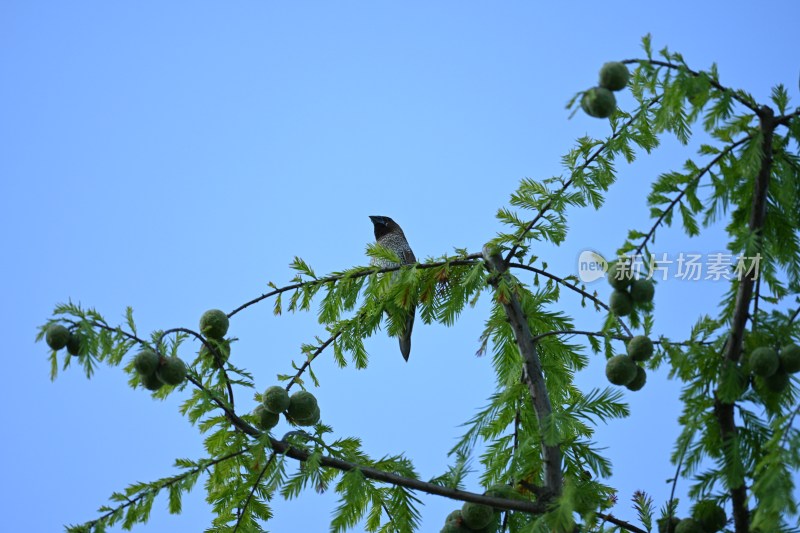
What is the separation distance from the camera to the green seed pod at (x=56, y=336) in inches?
105

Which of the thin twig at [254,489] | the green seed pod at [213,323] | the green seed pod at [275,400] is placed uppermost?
the green seed pod at [213,323]

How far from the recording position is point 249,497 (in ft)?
10.8

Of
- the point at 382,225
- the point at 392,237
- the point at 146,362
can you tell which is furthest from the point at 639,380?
the point at 382,225

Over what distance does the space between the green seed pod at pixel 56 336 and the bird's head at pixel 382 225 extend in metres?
4.05

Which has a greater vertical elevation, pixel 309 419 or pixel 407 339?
pixel 407 339

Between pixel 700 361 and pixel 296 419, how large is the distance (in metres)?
1.38

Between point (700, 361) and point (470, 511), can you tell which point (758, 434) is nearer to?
point (700, 361)

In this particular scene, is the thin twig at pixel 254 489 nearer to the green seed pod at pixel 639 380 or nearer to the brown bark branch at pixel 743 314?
the green seed pod at pixel 639 380

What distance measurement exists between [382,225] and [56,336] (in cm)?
422

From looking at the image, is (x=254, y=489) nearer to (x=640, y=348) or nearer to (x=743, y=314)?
(x=640, y=348)

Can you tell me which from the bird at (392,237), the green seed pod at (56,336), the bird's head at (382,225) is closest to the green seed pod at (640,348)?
the green seed pod at (56,336)

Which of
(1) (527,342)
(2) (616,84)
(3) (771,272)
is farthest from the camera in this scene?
(1) (527,342)

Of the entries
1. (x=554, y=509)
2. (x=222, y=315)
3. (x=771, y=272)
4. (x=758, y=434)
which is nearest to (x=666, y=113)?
(x=771, y=272)

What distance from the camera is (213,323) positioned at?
124 inches
